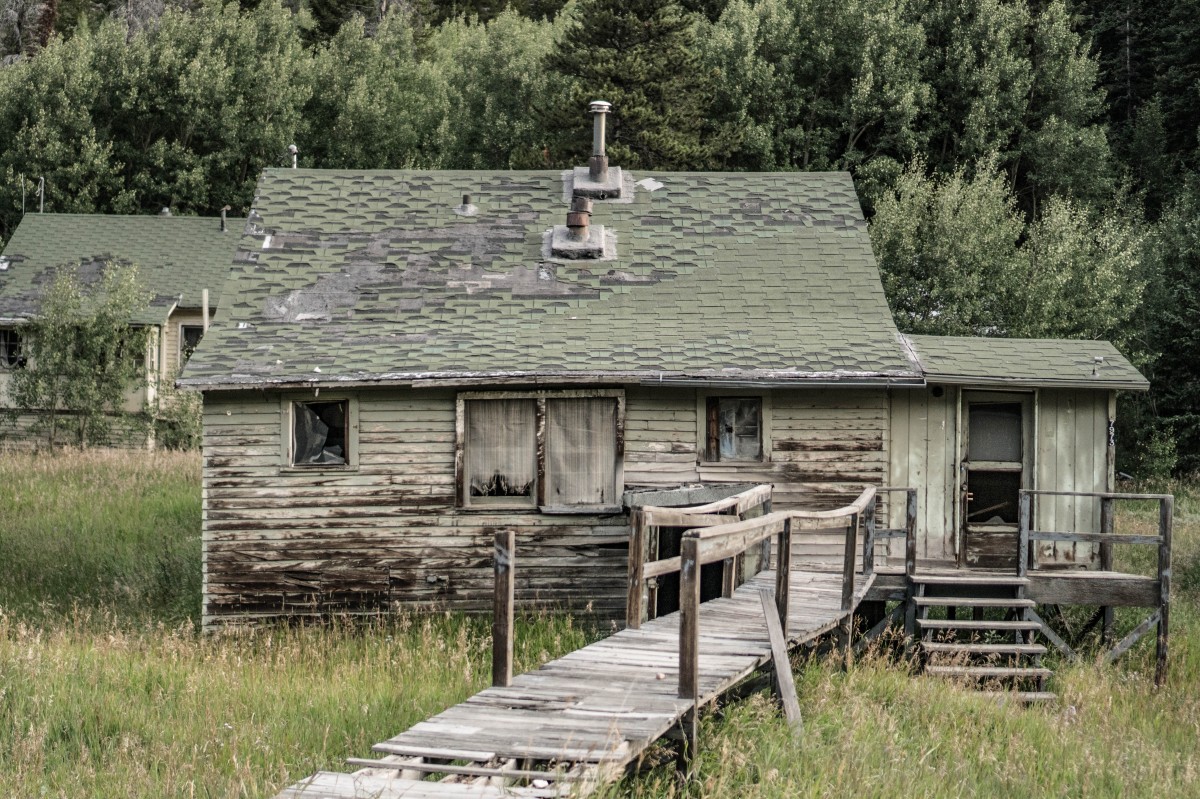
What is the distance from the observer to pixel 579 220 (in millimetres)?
17438

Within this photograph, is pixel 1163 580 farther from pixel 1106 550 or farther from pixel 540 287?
pixel 540 287

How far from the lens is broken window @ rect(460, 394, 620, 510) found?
15.1m

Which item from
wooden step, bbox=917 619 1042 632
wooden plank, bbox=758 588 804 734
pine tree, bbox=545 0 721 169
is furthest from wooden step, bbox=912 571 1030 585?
pine tree, bbox=545 0 721 169

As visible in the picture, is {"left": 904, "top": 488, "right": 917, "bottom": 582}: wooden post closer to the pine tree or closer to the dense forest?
the dense forest

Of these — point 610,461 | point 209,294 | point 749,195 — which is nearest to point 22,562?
point 610,461

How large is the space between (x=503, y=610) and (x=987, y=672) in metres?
6.26

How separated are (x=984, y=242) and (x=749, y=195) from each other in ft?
37.5

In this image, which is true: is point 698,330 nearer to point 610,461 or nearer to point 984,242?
point 610,461

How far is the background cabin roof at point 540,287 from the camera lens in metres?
14.8

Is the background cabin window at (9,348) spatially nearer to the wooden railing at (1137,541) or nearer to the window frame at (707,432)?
the window frame at (707,432)

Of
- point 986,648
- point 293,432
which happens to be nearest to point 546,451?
point 293,432

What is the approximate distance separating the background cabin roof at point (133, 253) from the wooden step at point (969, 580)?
2108cm

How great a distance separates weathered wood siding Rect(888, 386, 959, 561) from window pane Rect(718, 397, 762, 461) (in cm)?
154

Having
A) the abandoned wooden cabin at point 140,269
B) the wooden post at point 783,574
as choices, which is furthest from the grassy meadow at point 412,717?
the abandoned wooden cabin at point 140,269
